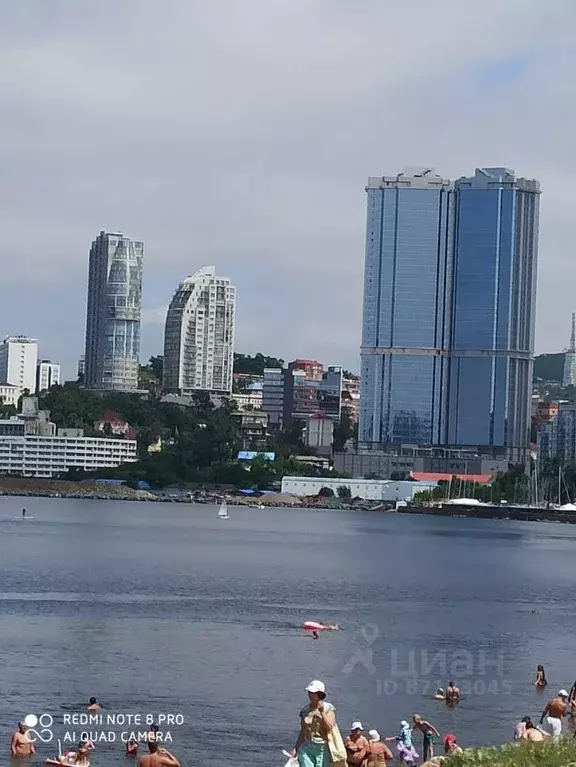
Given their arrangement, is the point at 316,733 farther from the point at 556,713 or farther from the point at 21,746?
the point at 556,713

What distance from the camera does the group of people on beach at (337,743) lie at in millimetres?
20672

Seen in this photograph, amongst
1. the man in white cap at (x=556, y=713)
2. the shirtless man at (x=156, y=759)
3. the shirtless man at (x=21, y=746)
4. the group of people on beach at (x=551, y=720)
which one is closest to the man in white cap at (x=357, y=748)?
the group of people on beach at (x=551, y=720)

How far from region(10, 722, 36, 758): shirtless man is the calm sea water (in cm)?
29

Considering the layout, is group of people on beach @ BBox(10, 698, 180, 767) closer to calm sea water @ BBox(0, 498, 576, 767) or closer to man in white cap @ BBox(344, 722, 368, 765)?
calm sea water @ BBox(0, 498, 576, 767)

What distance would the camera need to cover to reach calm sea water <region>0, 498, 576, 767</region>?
38.4 meters

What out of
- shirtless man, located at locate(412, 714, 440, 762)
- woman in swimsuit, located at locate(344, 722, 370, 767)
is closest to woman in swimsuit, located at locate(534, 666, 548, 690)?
shirtless man, located at locate(412, 714, 440, 762)

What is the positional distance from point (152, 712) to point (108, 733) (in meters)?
2.82

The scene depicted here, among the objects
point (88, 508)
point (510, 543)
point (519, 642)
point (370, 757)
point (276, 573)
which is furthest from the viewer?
point (88, 508)

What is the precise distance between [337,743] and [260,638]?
32.3 meters

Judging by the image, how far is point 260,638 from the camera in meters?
53.0

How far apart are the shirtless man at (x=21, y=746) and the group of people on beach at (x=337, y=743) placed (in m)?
6.66

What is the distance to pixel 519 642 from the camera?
56.3m

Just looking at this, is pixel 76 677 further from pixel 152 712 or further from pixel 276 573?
pixel 276 573

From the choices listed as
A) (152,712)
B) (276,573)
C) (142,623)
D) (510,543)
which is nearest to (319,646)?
(142,623)
